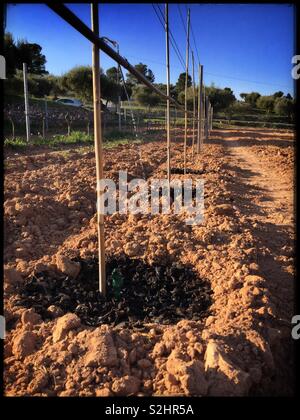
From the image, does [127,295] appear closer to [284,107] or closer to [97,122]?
[97,122]

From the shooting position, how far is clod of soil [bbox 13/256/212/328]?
2.83m

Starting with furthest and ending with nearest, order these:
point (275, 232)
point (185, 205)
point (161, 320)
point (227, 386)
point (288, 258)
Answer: point (185, 205)
point (275, 232)
point (288, 258)
point (161, 320)
point (227, 386)

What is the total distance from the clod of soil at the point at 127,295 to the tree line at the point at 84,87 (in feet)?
25.9

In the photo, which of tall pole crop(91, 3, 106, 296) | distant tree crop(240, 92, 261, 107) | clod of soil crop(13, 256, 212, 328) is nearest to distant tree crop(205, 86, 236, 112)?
distant tree crop(240, 92, 261, 107)

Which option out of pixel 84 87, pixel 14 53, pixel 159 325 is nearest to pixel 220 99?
pixel 84 87

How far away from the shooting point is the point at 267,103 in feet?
140

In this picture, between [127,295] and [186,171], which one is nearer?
[127,295]

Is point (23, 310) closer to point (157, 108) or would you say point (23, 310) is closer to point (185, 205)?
point (185, 205)

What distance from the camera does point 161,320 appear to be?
2.77m

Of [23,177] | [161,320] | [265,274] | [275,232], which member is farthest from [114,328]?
[23,177]

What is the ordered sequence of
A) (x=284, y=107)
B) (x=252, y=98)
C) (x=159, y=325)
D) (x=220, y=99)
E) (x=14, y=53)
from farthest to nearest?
1. (x=252, y=98)
2. (x=220, y=99)
3. (x=284, y=107)
4. (x=14, y=53)
5. (x=159, y=325)

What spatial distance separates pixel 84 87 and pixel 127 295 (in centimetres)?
2571
